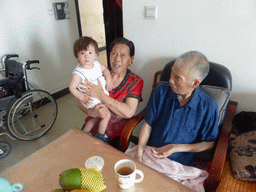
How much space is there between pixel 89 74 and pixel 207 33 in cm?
101

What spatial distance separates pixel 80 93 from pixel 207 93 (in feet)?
3.22

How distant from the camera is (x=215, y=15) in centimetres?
130

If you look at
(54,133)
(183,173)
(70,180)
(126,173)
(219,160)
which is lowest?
(54,133)

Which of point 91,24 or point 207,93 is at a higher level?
point 91,24

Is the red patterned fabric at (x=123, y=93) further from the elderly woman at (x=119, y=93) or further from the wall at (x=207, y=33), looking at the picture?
the wall at (x=207, y=33)

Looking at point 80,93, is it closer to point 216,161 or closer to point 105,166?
point 105,166

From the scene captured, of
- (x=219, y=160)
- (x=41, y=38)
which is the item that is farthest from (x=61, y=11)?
(x=219, y=160)

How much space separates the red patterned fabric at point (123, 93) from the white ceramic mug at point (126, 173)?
718 mm

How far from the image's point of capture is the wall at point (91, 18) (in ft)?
15.3

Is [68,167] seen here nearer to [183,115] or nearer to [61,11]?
[183,115]

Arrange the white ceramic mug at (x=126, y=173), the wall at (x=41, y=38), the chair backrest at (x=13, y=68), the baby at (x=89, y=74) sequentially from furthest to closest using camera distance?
the wall at (x=41, y=38) < the chair backrest at (x=13, y=68) < the baby at (x=89, y=74) < the white ceramic mug at (x=126, y=173)

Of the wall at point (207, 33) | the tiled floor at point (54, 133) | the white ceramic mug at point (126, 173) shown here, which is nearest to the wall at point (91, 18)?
the tiled floor at point (54, 133)

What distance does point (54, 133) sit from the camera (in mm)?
2473

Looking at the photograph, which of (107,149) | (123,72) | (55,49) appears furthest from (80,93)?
(55,49)
